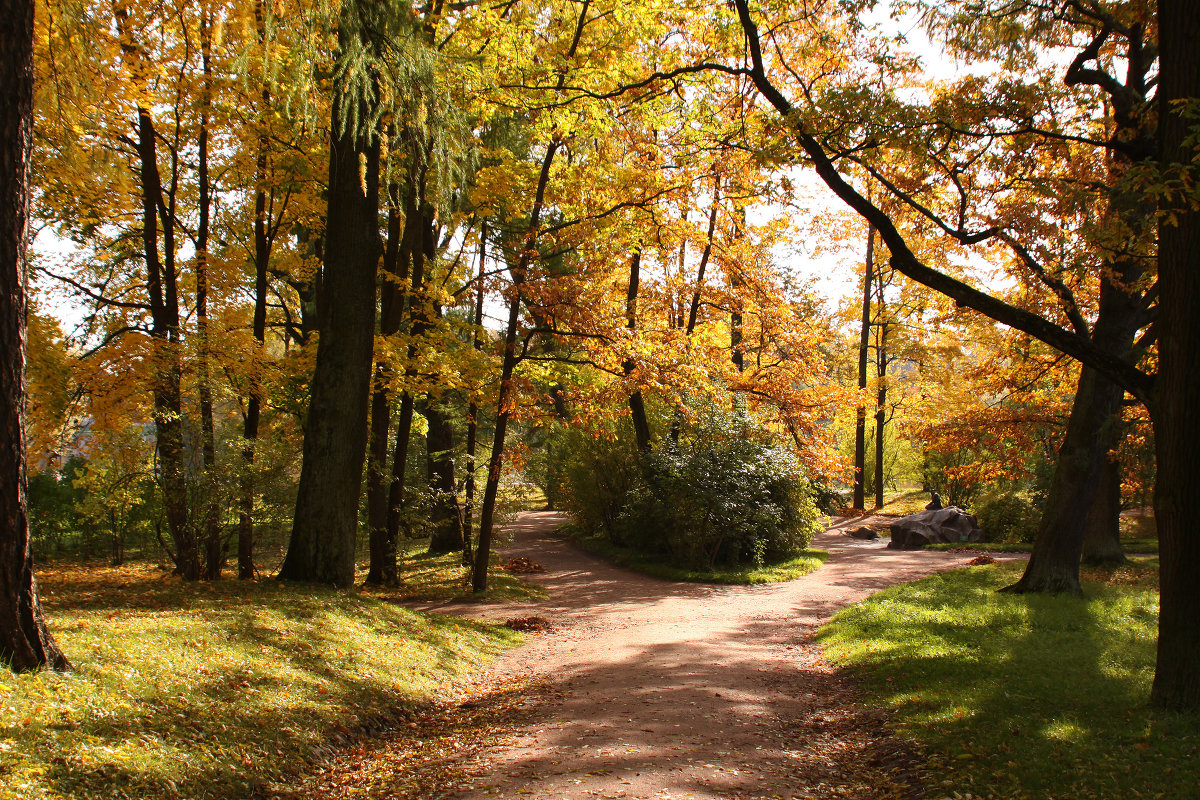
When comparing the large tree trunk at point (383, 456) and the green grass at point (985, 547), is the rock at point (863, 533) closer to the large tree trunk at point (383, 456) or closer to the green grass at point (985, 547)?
the green grass at point (985, 547)

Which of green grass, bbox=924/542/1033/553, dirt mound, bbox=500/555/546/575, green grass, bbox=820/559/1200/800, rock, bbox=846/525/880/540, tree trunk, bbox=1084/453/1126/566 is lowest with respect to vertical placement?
dirt mound, bbox=500/555/546/575

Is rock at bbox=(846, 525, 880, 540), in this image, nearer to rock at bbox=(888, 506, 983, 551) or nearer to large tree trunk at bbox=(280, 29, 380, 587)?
rock at bbox=(888, 506, 983, 551)

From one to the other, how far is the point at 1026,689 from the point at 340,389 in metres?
8.08

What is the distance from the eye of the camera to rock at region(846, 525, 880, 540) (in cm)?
2148

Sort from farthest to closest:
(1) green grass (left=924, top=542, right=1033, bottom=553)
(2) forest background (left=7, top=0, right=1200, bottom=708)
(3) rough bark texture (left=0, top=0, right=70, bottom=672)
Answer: (1) green grass (left=924, top=542, right=1033, bottom=553) → (2) forest background (left=7, top=0, right=1200, bottom=708) → (3) rough bark texture (left=0, top=0, right=70, bottom=672)

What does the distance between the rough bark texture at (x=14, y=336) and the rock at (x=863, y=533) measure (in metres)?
21.0

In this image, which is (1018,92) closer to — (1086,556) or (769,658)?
(769,658)

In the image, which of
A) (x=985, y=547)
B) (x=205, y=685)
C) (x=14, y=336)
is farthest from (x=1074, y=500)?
(x=14, y=336)

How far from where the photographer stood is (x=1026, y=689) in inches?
234

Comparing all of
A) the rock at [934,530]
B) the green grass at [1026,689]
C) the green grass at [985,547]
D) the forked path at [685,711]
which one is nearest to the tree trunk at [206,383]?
the forked path at [685,711]

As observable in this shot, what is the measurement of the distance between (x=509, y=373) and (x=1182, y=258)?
30.6 feet

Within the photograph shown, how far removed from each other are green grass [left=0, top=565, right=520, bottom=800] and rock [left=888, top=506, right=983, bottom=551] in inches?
579

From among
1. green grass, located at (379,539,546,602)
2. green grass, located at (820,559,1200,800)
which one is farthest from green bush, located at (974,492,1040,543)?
green grass, located at (379,539,546,602)

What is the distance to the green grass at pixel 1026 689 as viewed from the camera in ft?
14.0
